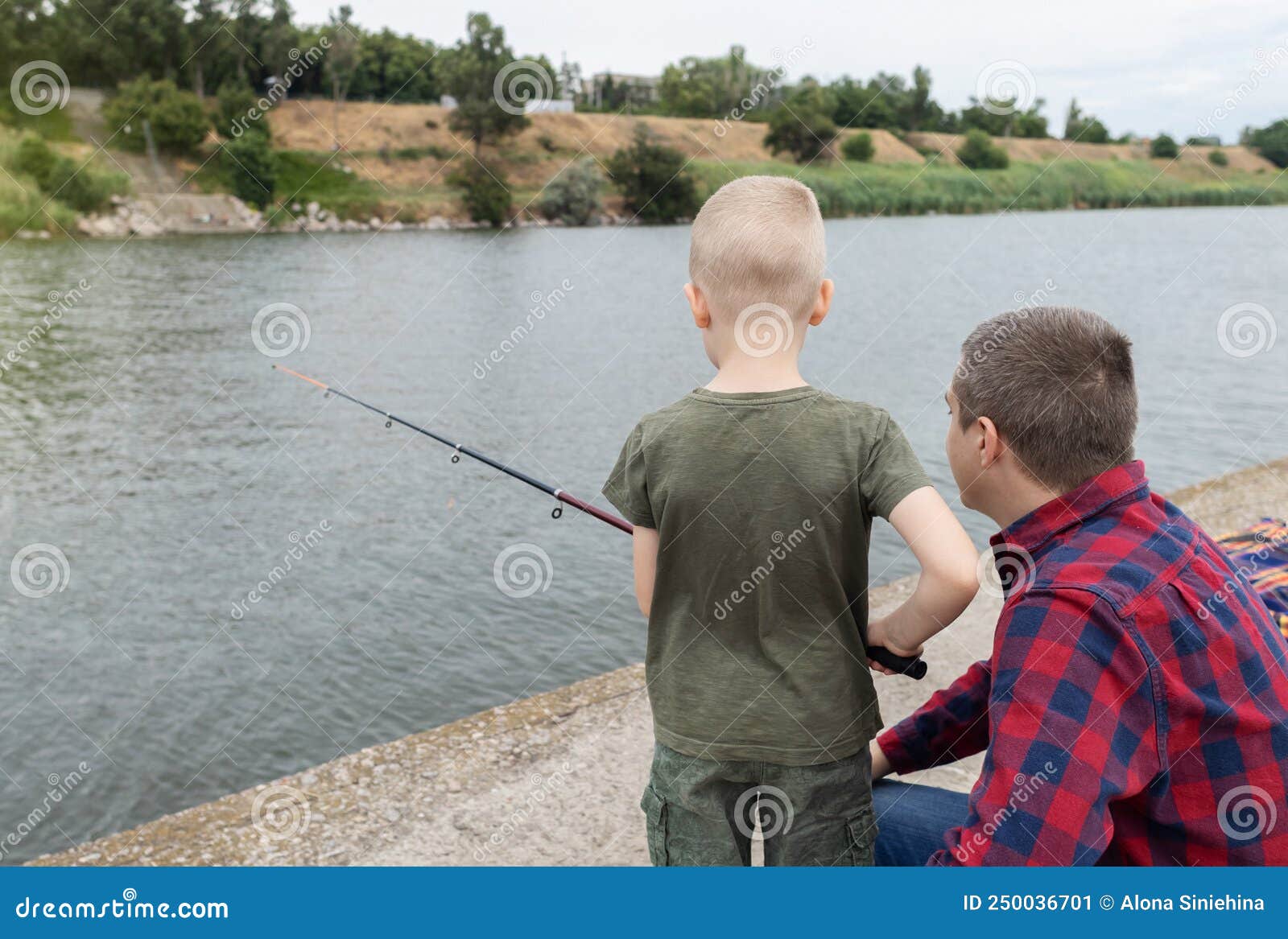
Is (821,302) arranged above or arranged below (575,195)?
below

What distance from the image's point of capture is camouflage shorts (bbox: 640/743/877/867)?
188cm

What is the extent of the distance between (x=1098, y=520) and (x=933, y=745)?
0.61m

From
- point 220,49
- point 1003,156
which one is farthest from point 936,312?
point 220,49

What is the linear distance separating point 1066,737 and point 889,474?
1.62 ft

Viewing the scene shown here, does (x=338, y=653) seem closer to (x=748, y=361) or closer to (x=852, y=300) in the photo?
(x=748, y=361)

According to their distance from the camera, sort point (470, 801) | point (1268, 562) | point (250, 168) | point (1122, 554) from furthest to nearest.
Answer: point (250, 168), point (470, 801), point (1268, 562), point (1122, 554)

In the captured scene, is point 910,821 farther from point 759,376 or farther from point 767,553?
point 759,376

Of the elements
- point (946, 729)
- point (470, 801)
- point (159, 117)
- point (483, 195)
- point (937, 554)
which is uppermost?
point (159, 117)

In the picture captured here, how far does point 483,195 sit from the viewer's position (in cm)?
5209

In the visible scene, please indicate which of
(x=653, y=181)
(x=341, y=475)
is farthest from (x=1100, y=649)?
(x=653, y=181)

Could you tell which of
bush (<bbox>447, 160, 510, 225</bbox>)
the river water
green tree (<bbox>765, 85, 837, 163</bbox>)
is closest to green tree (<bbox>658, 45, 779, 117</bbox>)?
green tree (<bbox>765, 85, 837, 163</bbox>)

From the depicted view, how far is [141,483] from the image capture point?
10.9m

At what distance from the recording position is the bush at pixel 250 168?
164 ft

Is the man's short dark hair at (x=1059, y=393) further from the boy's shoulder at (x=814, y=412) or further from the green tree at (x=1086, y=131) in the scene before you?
the green tree at (x=1086, y=131)
